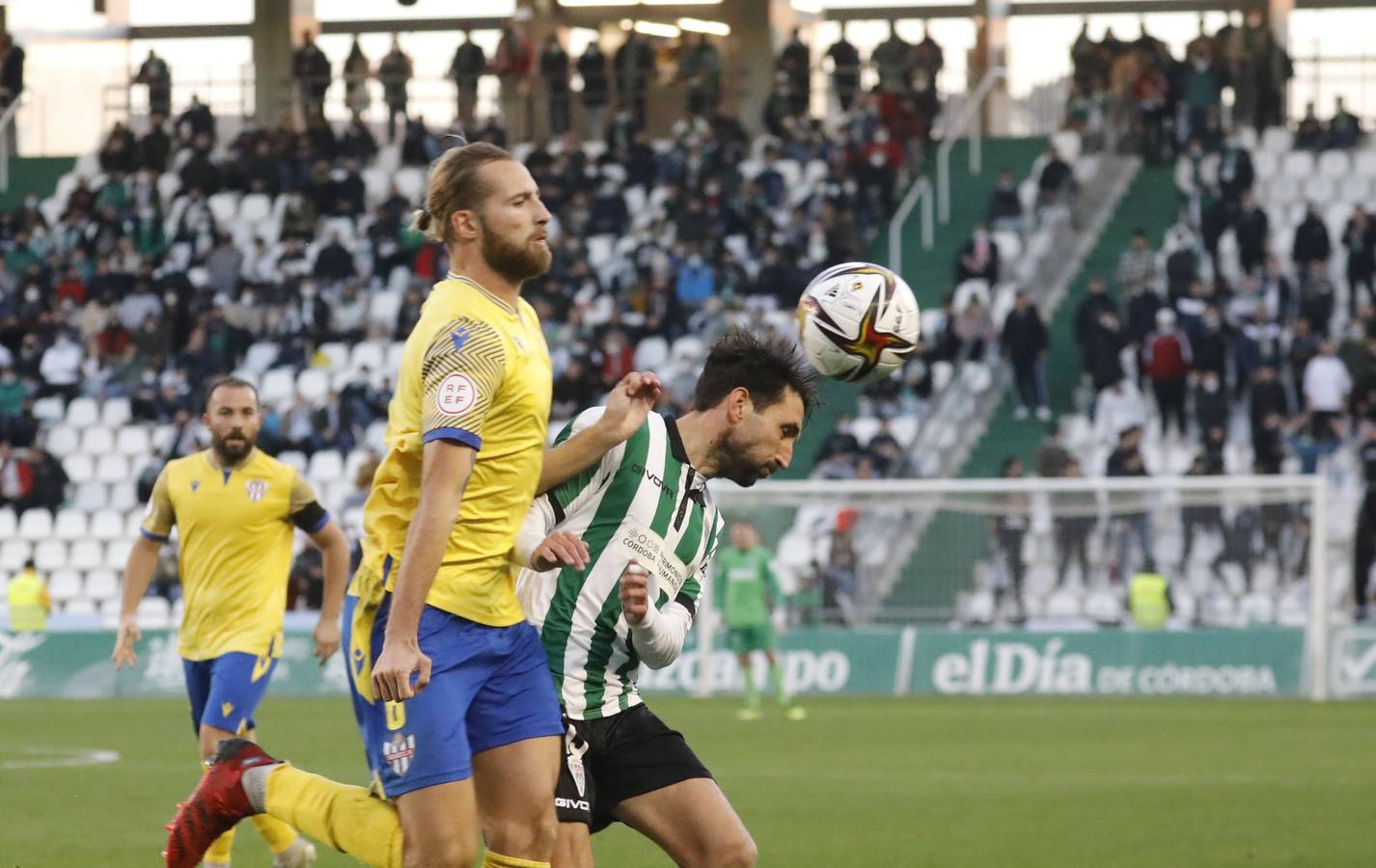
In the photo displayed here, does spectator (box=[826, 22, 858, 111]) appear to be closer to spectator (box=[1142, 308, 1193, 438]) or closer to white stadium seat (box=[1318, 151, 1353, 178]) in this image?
white stadium seat (box=[1318, 151, 1353, 178])

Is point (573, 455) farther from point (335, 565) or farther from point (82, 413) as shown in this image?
point (82, 413)

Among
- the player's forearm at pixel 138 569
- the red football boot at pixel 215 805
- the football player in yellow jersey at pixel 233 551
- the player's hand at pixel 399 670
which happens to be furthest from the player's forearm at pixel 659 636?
the player's forearm at pixel 138 569

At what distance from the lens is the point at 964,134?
32.9 m

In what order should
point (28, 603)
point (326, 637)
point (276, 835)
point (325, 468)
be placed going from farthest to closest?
1. point (325, 468)
2. point (28, 603)
3. point (326, 637)
4. point (276, 835)

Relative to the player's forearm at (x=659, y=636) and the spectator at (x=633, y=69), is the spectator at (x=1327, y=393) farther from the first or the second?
the player's forearm at (x=659, y=636)

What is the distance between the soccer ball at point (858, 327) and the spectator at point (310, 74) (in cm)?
2912

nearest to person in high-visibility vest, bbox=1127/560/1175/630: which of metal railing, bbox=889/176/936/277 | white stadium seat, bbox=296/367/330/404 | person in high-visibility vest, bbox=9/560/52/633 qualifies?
metal railing, bbox=889/176/936/277

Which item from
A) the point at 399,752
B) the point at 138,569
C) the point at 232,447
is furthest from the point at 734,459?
the point at 138,569

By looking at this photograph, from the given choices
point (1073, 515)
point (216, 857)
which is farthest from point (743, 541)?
point (216, 857)

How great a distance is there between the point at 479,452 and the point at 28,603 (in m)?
22.4

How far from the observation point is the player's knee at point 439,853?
5500 millimetres

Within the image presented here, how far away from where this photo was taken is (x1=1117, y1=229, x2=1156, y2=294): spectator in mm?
28266

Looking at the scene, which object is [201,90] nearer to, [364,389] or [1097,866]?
[364,389]

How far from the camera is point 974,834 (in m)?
10.9
